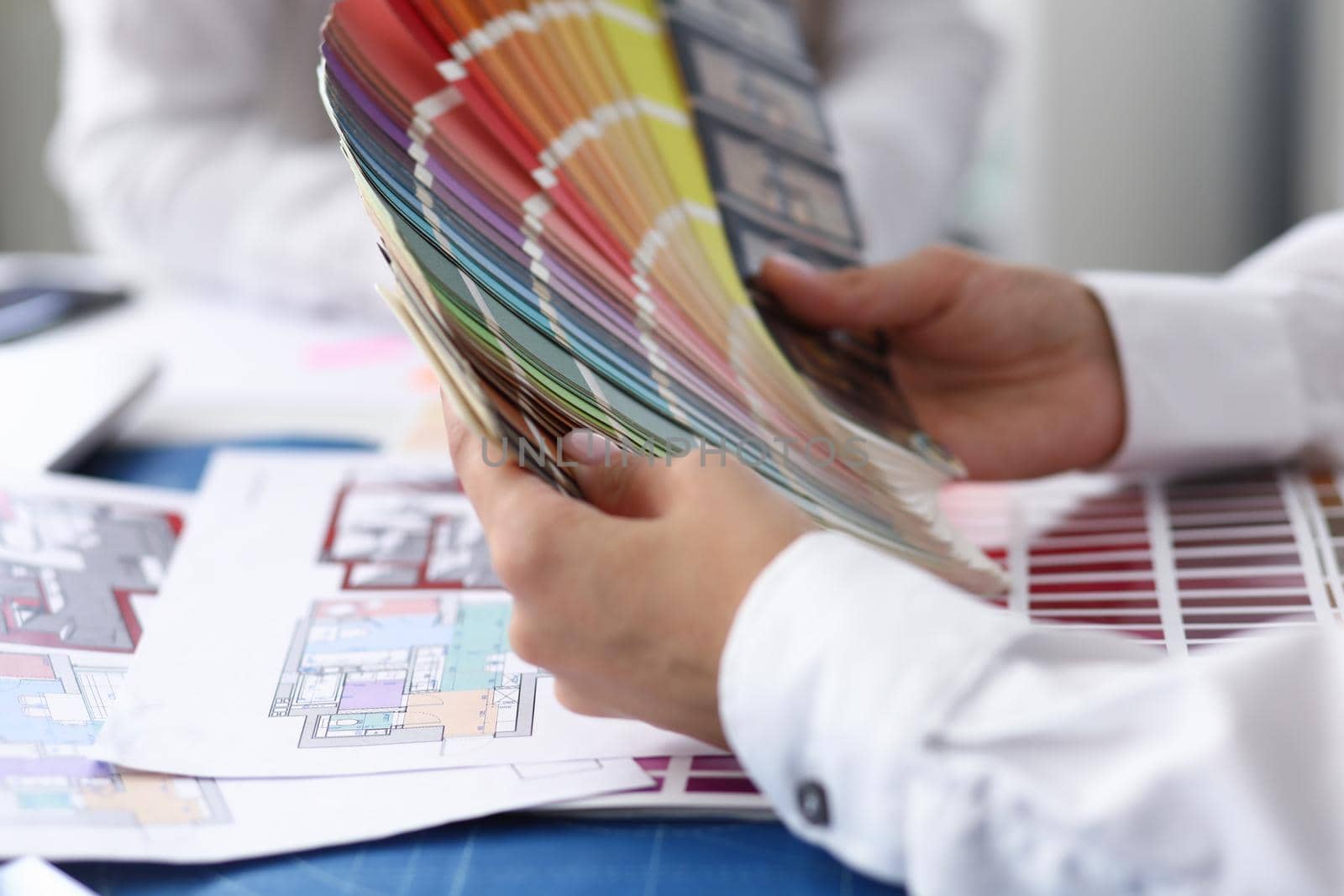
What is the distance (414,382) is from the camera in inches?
31.4

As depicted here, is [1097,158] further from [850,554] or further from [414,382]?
[850,554]

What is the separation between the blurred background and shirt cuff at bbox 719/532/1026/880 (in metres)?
1.56

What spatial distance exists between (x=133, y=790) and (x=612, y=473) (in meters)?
0.18

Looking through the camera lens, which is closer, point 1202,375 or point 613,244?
point 613,244

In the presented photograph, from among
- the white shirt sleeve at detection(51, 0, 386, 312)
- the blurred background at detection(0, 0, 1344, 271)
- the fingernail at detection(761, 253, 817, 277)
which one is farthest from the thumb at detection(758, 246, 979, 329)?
the blurred background at detection(0, 0, 1344, 271)

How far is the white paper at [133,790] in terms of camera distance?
0.35 m

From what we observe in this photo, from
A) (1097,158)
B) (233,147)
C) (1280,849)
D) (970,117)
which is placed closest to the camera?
(1280,849)

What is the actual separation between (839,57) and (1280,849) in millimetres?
1141

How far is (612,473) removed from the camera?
39 cm

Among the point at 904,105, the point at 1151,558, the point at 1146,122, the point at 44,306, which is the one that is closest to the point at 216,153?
the point at 44,306

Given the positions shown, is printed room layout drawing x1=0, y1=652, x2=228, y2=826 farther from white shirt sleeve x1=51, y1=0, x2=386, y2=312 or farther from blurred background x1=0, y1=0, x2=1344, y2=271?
blurred background x1=0, y1=0, x2=1344, y2=271

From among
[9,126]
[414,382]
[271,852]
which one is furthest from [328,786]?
[9,126]

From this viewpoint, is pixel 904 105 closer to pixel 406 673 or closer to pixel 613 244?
pixel 613 244

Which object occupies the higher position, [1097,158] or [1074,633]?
[1097,158]
